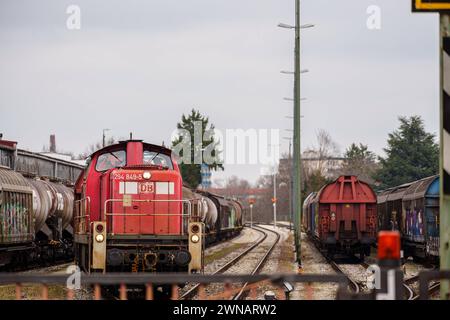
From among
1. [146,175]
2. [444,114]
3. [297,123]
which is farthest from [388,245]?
[297,123]

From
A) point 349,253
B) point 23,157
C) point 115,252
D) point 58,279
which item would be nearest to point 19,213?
point 23,157

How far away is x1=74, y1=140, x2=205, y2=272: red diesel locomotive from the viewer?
17969mm

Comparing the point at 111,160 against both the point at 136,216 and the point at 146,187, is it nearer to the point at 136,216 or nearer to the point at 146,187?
the point at 146,187

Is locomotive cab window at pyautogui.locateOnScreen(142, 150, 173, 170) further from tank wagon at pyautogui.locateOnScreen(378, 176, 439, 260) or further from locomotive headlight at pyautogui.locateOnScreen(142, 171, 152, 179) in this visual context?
tank wagon at pyautogui.locateOnScreen(378, 176, 439, 260)

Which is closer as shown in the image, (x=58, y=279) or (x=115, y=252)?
(x=58, y=279)

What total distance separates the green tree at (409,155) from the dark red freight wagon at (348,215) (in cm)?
3649

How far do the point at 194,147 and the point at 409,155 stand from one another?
121 feet

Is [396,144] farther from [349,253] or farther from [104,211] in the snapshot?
[104,211]

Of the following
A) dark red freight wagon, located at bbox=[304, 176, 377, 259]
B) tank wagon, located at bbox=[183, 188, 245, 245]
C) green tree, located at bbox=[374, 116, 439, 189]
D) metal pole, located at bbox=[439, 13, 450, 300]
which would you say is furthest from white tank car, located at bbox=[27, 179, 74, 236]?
green tree, located at bbox=[374, 116, 439, 189]

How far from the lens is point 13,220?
28.0m

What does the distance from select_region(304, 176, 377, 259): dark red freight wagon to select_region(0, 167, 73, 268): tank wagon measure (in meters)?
10.8

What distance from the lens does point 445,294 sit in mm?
8125

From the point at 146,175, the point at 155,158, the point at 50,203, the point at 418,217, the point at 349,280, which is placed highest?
the point at 155,158

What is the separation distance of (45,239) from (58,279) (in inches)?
1070
